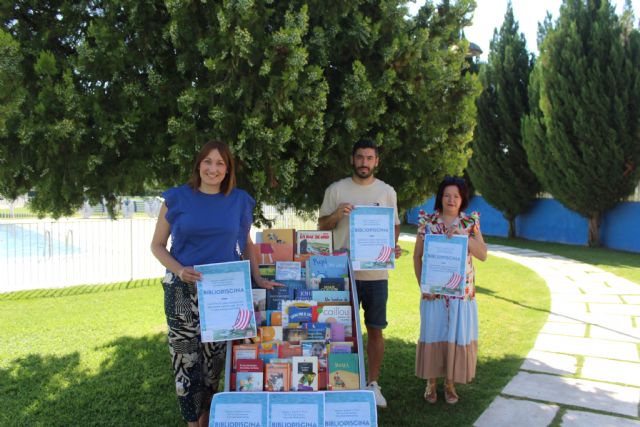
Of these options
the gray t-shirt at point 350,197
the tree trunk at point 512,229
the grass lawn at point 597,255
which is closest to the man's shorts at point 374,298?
the gray t-shirt at point 350,197

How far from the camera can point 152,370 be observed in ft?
17.6

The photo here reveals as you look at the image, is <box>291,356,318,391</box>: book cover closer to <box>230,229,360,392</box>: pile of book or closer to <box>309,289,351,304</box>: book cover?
<box>230,229,360,392</box>: pile of book

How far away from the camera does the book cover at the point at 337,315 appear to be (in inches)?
128

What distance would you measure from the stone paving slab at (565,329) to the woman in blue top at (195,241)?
16.3ft

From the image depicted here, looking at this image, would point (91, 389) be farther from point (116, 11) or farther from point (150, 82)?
point (116, 11)

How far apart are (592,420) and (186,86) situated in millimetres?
3962

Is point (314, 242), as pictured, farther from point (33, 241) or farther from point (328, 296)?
point (33, 241)

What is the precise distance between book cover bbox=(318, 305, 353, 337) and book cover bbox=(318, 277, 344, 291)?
0.16 m

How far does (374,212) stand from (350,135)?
68 cm

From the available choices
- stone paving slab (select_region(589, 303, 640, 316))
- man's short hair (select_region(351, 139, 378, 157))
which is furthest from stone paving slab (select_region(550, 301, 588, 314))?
man's short hair (select_region(351, 139, 378, 157))

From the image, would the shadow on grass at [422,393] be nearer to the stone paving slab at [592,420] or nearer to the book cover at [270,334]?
the stone paving slab at [592,420]

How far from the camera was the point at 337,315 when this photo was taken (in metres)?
3.27

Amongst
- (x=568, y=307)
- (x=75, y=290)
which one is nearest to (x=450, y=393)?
(x=568, y=307)

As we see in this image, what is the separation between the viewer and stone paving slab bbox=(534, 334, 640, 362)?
5.82 m
